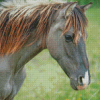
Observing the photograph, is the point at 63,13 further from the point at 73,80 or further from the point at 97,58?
the point at 97,58

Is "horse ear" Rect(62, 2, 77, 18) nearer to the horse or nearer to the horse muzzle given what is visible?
the horse

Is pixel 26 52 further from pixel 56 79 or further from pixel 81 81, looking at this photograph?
pixel 56 79

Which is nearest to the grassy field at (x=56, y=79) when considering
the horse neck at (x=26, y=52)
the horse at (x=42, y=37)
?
the horse at (x=42, y=37)

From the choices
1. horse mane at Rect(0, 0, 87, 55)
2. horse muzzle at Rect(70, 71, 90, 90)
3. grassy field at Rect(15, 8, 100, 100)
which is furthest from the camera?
grassy field at Rect(15, 8, 100, 100)

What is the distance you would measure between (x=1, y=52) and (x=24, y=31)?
37 cm

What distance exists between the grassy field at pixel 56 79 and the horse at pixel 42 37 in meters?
0.62

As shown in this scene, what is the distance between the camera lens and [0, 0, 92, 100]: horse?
6.26ft

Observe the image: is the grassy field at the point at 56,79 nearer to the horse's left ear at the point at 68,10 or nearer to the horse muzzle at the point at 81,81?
the horse's left ear at the point at 68,10

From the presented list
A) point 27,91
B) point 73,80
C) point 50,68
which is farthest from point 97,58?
point 73,80

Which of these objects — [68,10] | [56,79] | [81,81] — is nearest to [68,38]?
[68,10]

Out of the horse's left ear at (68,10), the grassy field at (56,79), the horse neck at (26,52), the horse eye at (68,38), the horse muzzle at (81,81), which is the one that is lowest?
the grassy field at (56,79)

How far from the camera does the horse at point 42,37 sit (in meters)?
1.91

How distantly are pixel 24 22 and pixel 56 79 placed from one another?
2299mm

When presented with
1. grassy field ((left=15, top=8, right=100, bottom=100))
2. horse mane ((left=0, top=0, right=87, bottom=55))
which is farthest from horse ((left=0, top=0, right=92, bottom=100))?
grassy field ((left=15, top=8, right=100, bottom=100))
